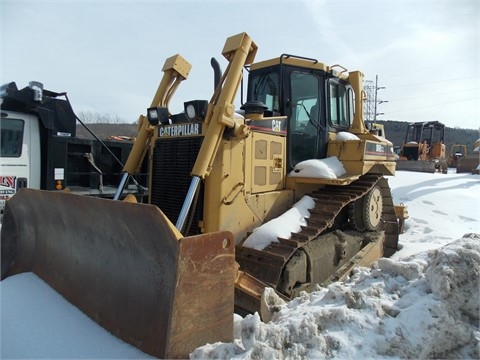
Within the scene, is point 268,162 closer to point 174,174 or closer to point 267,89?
point 174,174

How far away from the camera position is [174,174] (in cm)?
425

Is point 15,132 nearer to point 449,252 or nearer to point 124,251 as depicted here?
point 124,251

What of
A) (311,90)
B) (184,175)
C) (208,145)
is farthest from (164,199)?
(311,90)

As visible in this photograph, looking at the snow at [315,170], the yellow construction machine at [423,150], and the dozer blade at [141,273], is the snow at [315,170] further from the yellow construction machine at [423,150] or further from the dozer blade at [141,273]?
the yellow construction machine at [423,150]

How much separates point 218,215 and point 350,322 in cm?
183

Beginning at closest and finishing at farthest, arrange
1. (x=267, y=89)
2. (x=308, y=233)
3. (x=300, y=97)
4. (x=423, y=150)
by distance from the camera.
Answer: (x=308, y=233), (x=300, y=97), (x=267, y=89), (x=423, y=150)

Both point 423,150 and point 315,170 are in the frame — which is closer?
point 315,170

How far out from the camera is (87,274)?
327 cm

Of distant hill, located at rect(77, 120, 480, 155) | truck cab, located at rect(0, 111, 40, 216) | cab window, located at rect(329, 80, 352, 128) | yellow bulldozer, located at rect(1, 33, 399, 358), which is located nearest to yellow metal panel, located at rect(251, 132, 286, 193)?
yellow bulldozer, located at rect(1, 33, 399, 358)

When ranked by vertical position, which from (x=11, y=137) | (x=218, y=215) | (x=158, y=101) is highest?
(x=158, y=101)

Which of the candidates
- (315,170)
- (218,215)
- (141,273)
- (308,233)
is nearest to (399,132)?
(315,170)

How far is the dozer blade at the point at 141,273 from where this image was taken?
7.72 feet

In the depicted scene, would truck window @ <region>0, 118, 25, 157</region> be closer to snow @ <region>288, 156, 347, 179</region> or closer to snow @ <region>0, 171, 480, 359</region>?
snow @ <region>0, 171, 480, 359</region>

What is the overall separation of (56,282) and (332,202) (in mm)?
3203
